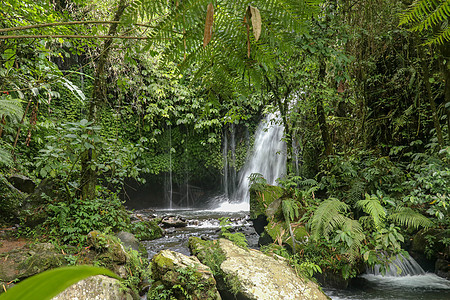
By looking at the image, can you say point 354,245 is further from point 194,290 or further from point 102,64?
point 102,64

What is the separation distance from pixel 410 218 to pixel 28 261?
4.88m

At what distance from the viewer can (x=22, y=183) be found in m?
6.29

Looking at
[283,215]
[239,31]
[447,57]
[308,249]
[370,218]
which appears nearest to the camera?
[239,31]

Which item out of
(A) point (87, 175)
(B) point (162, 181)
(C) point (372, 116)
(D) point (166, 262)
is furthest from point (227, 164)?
(D) point (166, 262)

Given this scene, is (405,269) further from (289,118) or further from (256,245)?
(289,118)

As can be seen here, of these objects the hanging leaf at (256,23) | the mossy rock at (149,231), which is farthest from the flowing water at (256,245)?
the hanging leaf at (256,23)

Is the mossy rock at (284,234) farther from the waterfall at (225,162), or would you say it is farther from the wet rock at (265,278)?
the waterfall at (225,162)

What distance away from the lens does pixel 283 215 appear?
5434mm

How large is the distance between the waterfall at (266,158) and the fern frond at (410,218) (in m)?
6.39

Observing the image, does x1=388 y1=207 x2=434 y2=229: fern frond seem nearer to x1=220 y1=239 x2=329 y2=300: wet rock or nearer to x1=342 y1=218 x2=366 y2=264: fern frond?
x1=342 y1=218 x2=366 y2=264: fern frond

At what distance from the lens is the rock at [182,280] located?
3203 mm

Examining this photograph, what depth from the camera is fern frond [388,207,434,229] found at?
12.6ft

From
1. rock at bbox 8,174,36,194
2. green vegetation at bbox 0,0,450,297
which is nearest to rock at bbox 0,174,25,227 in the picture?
green vegetation at bbox 0,0,450,297

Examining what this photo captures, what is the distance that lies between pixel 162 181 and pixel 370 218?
441 inches
